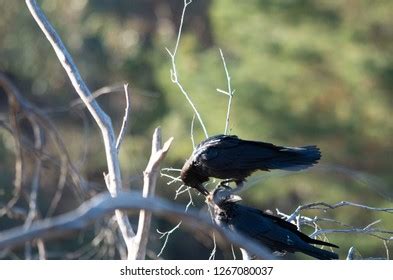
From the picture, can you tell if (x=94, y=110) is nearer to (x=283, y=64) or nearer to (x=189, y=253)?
(x=283, y=64)

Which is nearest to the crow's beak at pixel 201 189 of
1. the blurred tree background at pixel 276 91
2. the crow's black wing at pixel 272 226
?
the crow's black wing at pixel 272 226

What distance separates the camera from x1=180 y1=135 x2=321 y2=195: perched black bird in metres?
2.67

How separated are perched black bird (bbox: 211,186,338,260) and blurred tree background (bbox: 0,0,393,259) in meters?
5.13

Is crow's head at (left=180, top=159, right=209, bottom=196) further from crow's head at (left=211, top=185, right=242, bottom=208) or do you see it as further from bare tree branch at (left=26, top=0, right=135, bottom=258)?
bare tree branch at (left=26, top=0, right=135, bottom=258)

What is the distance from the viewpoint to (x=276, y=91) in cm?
938

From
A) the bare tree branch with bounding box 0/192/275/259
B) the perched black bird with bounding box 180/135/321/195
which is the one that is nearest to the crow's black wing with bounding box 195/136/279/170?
the perched black bird with bounding box 180/135/321/195

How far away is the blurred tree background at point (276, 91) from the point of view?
8.92 metres

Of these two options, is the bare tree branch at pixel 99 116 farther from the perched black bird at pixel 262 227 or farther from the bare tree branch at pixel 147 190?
the perched black bird at pixel 262 227

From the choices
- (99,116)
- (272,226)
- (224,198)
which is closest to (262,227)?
(272,226)

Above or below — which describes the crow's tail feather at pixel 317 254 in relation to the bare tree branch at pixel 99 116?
below

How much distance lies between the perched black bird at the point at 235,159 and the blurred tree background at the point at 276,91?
202 inches

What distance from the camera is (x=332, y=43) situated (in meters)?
8.98

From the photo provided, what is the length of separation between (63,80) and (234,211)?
29.1 ft
